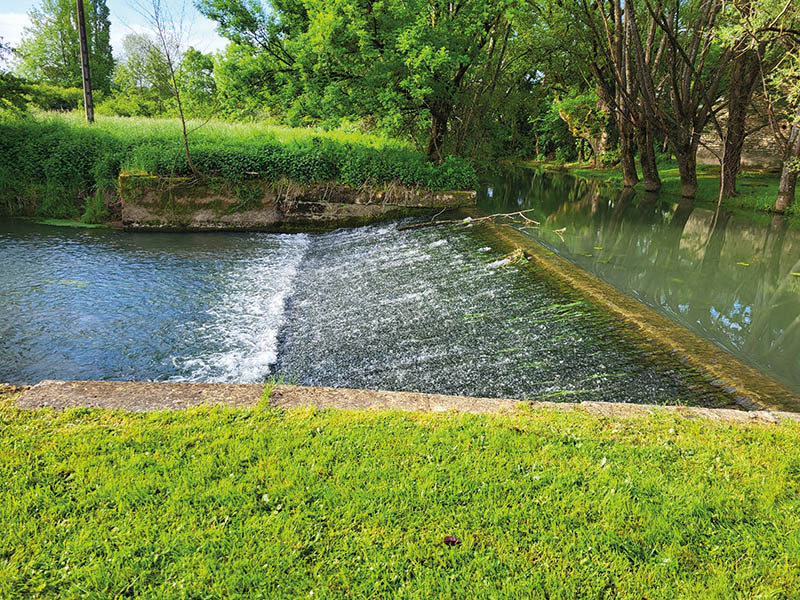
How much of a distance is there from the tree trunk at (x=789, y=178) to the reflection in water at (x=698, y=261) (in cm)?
114

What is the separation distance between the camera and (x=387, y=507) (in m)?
2.76

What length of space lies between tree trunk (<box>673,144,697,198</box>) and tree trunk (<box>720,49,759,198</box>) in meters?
1.34

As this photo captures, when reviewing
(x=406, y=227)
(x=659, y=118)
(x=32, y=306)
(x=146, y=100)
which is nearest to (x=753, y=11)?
(x=659, y=118)

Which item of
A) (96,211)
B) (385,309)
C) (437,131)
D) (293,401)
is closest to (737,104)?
(437,131)

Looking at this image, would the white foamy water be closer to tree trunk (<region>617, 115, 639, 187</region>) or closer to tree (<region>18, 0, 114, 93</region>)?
tree trunk (<region>617, 115, 639, 187</region>)

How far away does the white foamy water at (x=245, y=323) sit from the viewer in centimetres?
607

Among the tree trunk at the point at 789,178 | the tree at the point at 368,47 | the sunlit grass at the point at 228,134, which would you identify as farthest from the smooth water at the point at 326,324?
the tree trunk at the point at 789,178

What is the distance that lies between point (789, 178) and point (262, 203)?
16.6m

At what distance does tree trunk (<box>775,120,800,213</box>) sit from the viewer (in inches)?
579

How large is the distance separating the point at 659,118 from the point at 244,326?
17.7m

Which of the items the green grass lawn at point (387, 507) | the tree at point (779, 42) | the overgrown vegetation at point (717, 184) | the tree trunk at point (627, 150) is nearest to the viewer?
the green grass lawn at point (387, 507)

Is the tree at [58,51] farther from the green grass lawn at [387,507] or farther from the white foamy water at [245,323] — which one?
the green grass lawn at [387,507]

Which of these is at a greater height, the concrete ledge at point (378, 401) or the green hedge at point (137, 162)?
the green hedge at point (137, 162)

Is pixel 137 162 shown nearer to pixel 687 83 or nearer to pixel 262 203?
pixel 262 203
